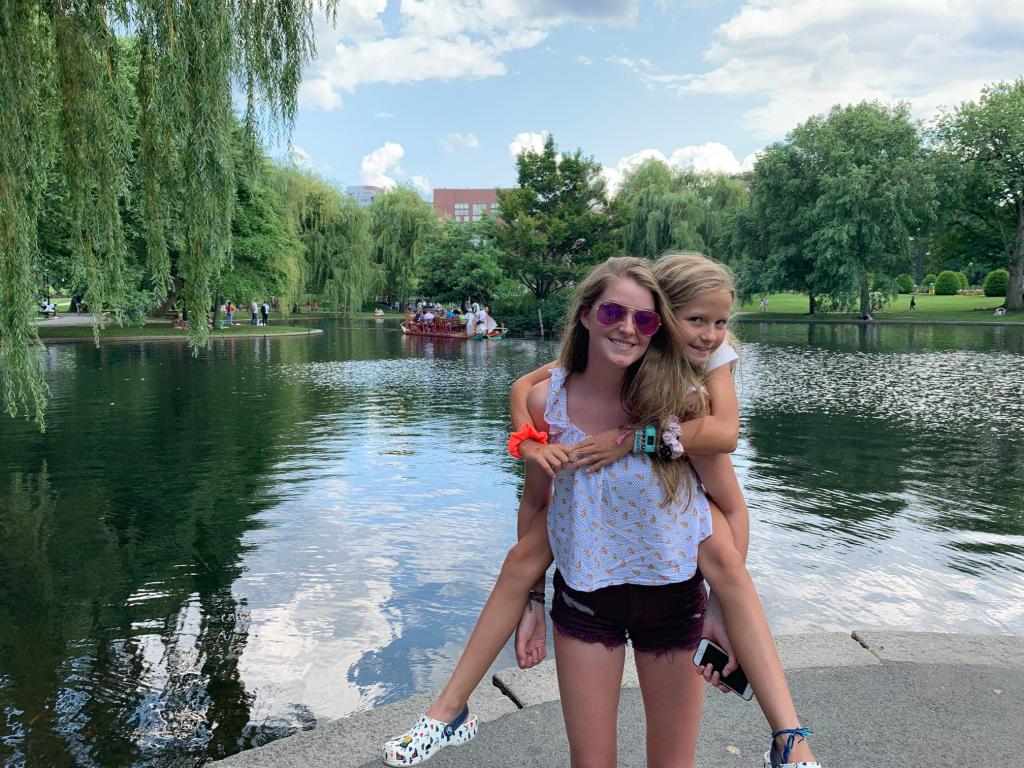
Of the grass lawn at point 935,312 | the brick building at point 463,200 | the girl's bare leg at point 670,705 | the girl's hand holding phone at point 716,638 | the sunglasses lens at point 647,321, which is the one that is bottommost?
the girl's bare leg at point 670,705

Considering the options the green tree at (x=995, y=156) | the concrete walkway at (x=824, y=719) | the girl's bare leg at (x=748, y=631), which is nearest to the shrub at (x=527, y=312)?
the green tree at (x=995, y=156)

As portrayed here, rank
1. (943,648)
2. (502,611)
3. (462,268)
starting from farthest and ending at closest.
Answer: (462,268) < (943,648) < (502,611)

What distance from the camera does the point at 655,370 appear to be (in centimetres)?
228

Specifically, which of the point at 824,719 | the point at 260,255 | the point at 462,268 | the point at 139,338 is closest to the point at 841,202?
the point at 462,268

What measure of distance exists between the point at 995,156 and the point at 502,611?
5100cm

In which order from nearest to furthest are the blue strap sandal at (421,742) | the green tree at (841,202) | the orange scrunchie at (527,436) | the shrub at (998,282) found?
the orange scrunchie at (527,436)
the blue strap sandal at (421,742)
the green tree at (841,202)
the shrub at (998,282)

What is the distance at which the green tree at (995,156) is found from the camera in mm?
42781

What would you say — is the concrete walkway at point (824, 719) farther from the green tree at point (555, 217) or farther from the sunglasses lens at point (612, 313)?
the green tree at point (555, 217)

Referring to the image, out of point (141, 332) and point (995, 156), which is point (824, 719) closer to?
point (141, 332)

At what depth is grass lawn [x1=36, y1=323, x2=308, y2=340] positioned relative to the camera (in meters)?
31.4

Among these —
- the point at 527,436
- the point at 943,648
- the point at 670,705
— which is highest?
the point at 527,436

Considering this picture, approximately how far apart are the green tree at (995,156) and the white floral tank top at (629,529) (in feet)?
158

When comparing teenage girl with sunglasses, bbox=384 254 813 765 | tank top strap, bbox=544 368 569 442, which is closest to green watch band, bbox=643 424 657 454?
teenage girl with sunglasses, bbox=384 254 813 765

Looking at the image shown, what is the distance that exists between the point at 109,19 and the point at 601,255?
116ft
